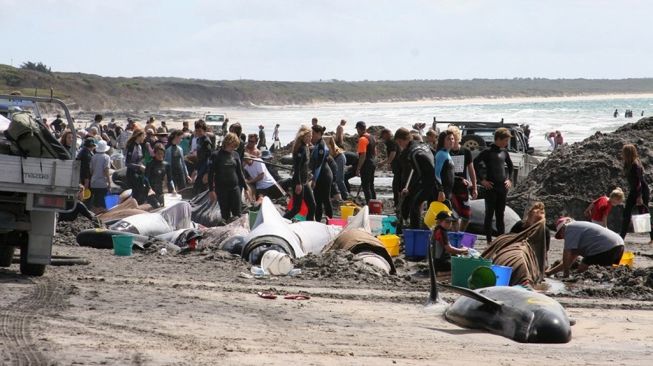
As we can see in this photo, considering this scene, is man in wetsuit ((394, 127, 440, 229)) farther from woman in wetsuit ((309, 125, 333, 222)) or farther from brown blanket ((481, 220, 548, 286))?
brown blanket ((481, 220, 548, 286))

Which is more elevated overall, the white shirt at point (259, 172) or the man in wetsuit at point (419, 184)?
the man in wetsuit at point (419, 184)

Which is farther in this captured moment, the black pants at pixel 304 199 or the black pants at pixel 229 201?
the black pants at pixel 229 201

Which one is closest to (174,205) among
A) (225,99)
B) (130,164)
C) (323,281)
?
(130,164)

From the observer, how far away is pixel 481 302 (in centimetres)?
1080

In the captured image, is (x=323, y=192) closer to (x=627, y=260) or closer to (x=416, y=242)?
(x=416, y=242)

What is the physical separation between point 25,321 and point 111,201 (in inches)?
425

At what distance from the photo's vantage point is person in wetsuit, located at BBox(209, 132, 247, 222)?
17797 millimetres

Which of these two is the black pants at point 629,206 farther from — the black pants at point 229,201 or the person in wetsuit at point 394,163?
the black pants at point 229,201

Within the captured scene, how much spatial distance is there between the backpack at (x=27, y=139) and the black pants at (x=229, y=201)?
5.85 m

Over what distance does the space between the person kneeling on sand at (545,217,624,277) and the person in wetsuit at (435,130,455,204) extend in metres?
2.00

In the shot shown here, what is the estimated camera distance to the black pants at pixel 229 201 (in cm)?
1800

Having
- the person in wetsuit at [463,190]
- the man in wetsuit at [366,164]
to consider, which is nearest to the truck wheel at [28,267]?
the person in wetsuit at [463,190]

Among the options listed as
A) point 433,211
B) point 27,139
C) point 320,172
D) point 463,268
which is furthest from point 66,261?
point 320,172

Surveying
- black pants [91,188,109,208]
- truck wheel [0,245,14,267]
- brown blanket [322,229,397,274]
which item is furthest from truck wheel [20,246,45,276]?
black pants [91,188,109,208]
